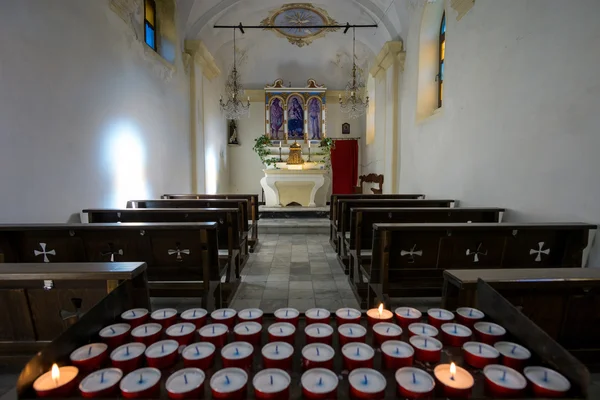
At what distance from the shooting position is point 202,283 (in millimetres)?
2561

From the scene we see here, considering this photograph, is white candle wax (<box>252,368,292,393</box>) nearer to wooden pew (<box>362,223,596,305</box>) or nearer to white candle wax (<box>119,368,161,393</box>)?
white candle wax (<box>119,368,161,393</box>)

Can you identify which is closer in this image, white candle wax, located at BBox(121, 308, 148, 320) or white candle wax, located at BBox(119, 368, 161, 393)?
white candle wax, located at BBox(119, 368, 161, 393)

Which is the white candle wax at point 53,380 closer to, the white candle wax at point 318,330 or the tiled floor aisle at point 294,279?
the white candle wax at point 318,330

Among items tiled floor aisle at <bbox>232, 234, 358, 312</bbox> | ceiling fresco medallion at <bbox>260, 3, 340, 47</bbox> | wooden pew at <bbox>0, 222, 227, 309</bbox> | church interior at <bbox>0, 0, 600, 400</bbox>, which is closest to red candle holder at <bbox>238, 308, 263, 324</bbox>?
church interior at <bbox>0, 0, 600, 400</bbox>

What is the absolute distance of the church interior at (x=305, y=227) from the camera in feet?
2.63

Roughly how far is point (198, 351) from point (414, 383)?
1.67 feet

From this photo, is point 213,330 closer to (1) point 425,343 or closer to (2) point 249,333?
(2) point 249,333

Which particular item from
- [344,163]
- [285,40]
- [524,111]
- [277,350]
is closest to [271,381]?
[277,350]

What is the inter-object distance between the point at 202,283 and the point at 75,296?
3.78 ft

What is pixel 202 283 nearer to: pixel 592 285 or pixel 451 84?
pixel 592 285

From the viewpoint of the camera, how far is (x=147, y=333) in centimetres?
92

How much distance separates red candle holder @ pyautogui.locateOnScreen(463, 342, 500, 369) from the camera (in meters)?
0.79

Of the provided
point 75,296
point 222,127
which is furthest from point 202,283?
point 222,127

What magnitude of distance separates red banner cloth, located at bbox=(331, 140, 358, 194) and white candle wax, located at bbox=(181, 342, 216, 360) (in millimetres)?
10722
